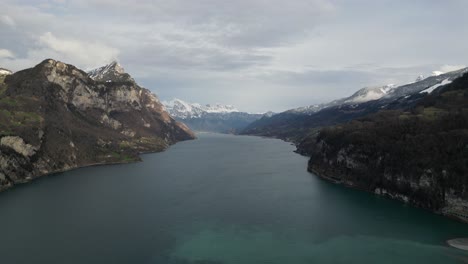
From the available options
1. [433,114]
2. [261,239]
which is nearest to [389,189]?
[433,114]

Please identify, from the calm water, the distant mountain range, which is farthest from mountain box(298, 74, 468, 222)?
the calm water

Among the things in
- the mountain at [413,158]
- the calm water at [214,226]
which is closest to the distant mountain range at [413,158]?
the mountain at [413,158]

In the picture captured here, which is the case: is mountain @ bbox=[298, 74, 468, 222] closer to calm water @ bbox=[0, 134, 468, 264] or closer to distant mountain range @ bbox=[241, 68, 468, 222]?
distant mountain range @ bbox=[241, 68, 468, 222]

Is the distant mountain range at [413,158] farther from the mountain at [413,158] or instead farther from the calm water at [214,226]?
the calm water at [214,226]

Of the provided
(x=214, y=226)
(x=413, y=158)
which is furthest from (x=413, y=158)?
(x=214, y=226)

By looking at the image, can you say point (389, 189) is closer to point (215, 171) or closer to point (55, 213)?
point (215, 171)
